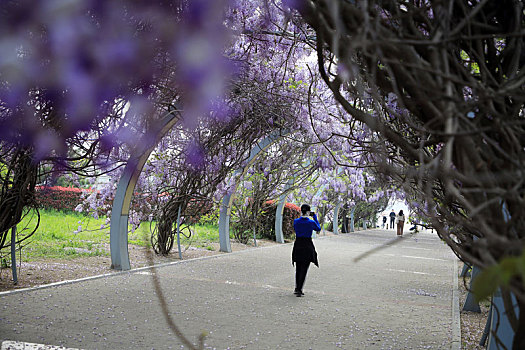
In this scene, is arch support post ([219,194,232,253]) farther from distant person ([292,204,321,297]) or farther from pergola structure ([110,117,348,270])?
distant person ([292,204,321,297])

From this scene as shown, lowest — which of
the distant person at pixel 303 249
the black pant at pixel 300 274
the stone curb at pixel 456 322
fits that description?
the stone curb at pixel 456 322

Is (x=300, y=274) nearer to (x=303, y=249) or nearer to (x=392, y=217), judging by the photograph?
(x=303, y=249)

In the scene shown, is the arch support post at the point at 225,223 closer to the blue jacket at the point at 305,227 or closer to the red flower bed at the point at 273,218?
the red flower bed at the point at 273,218

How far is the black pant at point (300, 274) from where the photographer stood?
7.71m

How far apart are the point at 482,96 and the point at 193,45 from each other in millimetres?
4642

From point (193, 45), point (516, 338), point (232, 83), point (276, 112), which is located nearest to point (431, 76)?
point (516, 338)

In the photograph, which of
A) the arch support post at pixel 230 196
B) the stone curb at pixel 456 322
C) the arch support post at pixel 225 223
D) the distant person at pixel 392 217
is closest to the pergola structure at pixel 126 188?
the arch support post at pixel 230 196

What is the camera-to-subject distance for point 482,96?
4.34 feet

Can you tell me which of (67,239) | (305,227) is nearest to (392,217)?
(67,239)

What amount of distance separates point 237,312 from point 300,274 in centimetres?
182

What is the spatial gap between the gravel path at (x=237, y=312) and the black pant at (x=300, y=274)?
0.75 ft

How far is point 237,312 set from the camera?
621 cm

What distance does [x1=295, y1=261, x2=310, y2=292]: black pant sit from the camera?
7.71m

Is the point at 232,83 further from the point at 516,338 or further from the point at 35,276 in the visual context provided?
the point at 516,338
